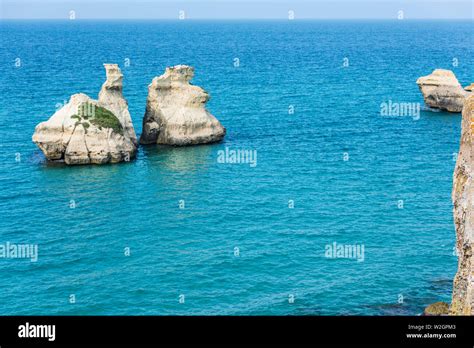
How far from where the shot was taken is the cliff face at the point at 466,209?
1130 inches

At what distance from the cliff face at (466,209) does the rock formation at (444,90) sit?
264 ft

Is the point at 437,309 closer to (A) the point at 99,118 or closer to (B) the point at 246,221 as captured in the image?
(B) the point at 246,221

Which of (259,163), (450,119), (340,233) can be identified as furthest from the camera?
(450,119)

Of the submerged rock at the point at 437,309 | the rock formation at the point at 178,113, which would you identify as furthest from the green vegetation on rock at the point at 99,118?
the submerged rock at the point at 437,309

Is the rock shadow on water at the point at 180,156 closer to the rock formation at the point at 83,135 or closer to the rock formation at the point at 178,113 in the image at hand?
the rock formation at the point at 178,113

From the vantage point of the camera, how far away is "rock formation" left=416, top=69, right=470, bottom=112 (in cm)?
10806

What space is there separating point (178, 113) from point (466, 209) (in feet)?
194

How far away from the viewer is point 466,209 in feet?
95.5

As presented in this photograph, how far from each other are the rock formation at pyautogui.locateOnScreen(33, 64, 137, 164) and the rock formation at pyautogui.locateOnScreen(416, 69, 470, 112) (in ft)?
172

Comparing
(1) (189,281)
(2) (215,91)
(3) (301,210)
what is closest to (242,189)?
(3) (301,210)
